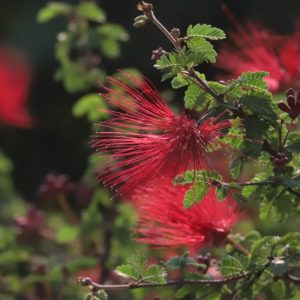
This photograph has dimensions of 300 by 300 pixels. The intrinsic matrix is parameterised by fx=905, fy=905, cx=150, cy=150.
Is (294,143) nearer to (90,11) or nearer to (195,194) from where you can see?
(195,194)

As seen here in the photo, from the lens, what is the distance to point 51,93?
21.8 ft

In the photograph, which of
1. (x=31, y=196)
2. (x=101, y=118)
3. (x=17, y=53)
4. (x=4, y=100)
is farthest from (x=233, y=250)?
(x=17, y=53)

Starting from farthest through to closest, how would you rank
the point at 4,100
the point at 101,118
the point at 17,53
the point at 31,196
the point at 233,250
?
the point at 17,53 → the point at 31,196 → the point at 4,100 → the point at 101,118 → the point at 233,250

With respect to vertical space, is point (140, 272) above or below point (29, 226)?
below

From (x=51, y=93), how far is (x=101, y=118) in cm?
374

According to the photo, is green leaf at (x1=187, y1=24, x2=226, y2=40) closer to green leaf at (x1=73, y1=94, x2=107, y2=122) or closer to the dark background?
green leaf at (x1=73, y1=94, x2=107, y2=122)

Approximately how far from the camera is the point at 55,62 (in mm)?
6590

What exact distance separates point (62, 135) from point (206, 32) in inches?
180

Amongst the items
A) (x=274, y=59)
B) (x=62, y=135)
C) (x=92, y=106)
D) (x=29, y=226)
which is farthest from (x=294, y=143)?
(x=62, y=135)

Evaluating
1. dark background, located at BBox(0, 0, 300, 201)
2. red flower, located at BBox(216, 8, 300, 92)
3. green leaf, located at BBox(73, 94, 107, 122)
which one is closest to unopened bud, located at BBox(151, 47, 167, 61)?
red flower, located at BBox(216, 8, 300, 92)

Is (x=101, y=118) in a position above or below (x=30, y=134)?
below

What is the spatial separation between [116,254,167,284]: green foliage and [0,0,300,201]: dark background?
405cm

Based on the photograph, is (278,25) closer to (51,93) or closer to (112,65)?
(112,65)

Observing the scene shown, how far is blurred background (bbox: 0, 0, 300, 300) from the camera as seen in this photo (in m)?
2.85
